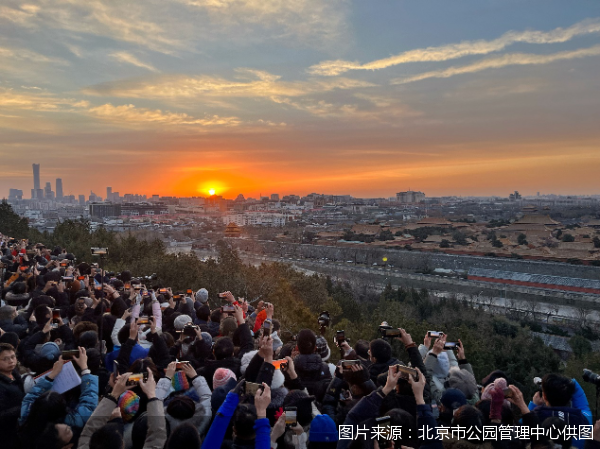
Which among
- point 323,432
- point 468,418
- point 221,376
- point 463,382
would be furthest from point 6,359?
point 463,382

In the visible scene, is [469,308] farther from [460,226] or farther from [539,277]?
[460,226]

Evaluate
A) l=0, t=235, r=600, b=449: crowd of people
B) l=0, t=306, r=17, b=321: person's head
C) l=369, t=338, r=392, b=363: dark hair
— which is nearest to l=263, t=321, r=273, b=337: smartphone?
l=0, t=235, r=600, b=449: crowd of people

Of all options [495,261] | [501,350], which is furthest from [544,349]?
[495,261]

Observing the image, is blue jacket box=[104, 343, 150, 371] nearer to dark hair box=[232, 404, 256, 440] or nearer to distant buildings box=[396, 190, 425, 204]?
dark hair box=[232, 404, 256, 440]

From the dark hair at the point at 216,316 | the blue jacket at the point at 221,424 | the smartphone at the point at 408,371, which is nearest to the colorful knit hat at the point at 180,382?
the blue jacket at the point at 221,424

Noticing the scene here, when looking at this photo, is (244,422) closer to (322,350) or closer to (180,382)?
(180,382)
